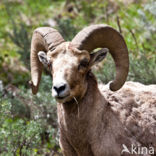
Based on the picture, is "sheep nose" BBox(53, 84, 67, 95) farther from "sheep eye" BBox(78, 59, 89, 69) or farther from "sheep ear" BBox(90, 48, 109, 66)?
"sheep ear" BBox(90, 48, 109, 66)

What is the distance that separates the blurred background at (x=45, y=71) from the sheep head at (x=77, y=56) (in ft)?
7.45

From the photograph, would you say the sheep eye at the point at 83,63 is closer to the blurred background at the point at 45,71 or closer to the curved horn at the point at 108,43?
the curved horn at the point at 108,43

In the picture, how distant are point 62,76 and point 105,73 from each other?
4.39 m

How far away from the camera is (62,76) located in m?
5.99

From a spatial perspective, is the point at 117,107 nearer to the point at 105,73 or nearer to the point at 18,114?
the point at 105,73

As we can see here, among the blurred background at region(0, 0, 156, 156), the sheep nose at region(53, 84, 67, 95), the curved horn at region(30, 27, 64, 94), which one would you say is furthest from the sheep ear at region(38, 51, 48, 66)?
the blurred background at region(0, 0, 156, 156)

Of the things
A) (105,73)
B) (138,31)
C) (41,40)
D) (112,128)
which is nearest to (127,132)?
(112,128)

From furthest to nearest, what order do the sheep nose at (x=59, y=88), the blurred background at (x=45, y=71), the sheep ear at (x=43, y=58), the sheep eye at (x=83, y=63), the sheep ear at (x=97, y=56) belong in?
the blurred background at (x=45, y=71) < the sheep ear at (x=43, y=58) < the sheep ear at (x=97, y=56) < the sheep eye at (x=83, y=63) < the sheep nose at (x=59, y=88)

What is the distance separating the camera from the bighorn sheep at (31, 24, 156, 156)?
6.48 meters

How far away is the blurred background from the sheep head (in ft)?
7.45

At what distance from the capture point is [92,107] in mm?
6734

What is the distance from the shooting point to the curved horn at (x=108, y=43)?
259 inches

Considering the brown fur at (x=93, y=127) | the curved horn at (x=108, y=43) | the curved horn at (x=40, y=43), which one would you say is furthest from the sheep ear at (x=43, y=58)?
the brown fur at (x=93, y=127)

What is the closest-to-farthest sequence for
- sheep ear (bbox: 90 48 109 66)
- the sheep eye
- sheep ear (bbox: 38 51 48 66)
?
the sheep eye, sheep ear (bbox: 90 48 109 66), sheep ear (bbox: 38 51 48 66)
